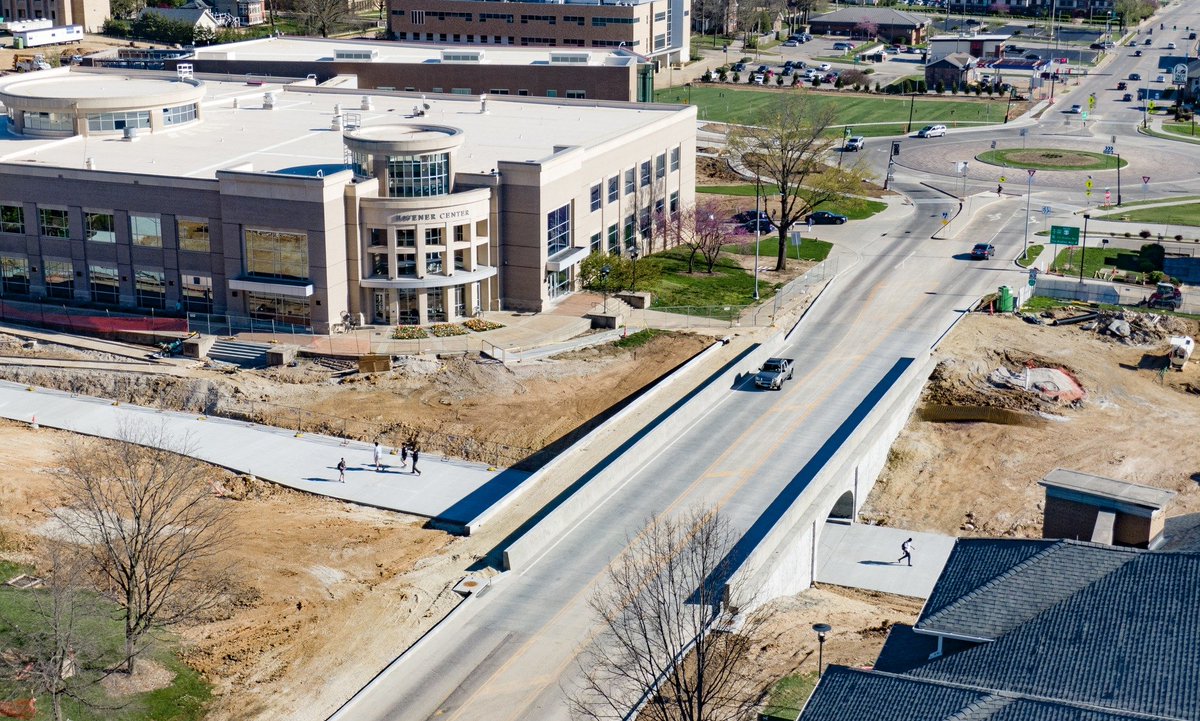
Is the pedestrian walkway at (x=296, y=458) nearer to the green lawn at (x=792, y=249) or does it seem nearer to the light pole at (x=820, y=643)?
the light pole at (x=820, y=643)

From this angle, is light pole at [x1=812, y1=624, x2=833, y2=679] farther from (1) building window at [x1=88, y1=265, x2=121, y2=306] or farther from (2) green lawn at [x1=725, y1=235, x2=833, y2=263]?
(2) green lawn at [x1=725, y1=235, x2=833, y2=263]

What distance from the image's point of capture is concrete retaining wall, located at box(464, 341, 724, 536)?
60312mm

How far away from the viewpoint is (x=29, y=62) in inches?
6698

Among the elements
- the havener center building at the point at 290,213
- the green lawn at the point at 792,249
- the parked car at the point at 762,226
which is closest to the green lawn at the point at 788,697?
the havener center building at the point at 290,213

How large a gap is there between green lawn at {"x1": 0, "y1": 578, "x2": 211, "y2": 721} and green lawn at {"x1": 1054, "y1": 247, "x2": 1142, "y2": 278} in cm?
7150

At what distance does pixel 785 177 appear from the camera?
333 ft

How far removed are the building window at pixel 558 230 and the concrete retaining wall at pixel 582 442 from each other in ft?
40.1

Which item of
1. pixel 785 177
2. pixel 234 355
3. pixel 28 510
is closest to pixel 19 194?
pixel 234 355

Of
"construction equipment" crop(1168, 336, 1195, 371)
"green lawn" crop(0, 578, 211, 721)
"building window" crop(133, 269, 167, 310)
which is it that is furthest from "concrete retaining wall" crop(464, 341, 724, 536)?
"building window" crop(133, 269, 167, 310)

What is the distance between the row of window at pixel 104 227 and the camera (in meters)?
84.0

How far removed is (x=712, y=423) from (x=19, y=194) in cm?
4379

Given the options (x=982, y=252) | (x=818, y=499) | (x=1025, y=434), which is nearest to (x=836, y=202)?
(x=982, y=252)

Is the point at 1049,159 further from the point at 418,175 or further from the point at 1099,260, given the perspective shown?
the point at 418,175

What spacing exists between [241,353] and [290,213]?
8064mm
